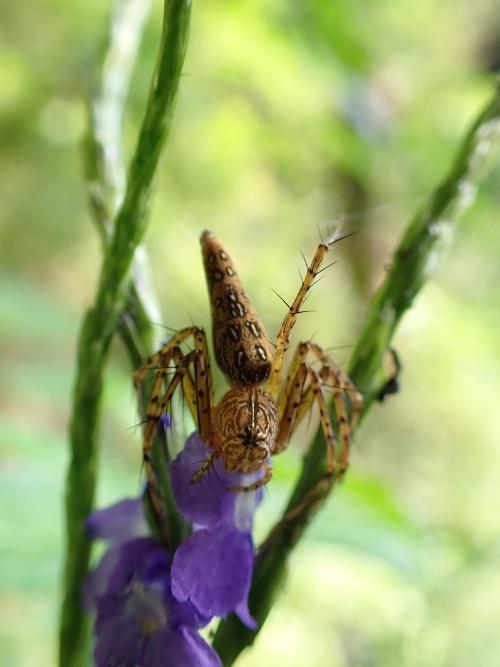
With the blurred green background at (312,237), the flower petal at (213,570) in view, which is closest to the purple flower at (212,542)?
the flower petal at (213,570)

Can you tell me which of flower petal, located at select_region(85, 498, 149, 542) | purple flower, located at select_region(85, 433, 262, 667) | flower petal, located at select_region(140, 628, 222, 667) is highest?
flower petal, located at select_region(85, 498, 149, 542)

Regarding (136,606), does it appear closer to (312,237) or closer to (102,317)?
(102,317)

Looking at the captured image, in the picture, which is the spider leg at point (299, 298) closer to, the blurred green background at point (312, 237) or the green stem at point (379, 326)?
the green stem at point (379, 326)

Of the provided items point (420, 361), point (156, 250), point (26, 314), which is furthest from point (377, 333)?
point (156, 250)

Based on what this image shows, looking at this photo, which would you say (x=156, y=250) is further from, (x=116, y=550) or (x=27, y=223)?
(x=116, y=550)

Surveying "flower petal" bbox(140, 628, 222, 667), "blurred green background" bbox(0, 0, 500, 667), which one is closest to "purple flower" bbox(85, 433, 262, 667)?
"flower petal" bbox(140, 628, 222, 667)

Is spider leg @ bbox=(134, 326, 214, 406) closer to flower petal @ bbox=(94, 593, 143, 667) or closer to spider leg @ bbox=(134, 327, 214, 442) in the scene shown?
Answer: spider leg @ bbox=(134, 327, 214, 442)
